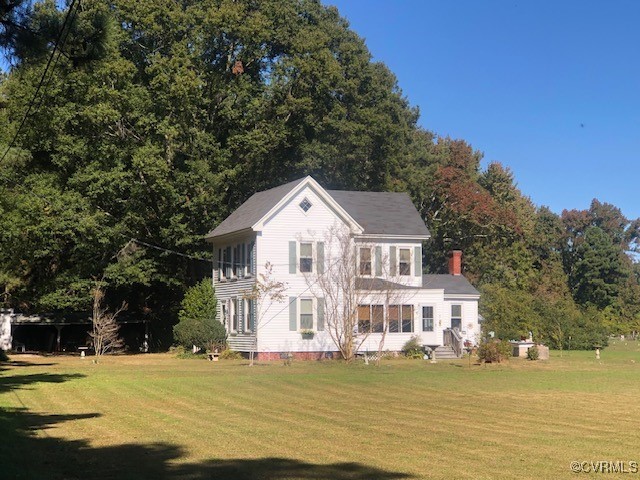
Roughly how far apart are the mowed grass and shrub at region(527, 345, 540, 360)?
25.5ft

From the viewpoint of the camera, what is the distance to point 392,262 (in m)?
41.9

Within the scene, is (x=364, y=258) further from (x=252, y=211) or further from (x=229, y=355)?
(x=229, y=355)

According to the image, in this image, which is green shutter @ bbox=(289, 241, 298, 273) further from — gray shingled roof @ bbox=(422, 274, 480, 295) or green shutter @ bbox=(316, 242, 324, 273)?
gray shingled roof @ bbox=(422, 274, 480, 295)

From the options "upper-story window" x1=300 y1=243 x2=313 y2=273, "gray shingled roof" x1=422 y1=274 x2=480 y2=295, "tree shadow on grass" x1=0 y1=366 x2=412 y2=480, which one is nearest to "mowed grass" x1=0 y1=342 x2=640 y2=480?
"tree shadow on grass" x1=0 y1=366 x2=412 y2=480

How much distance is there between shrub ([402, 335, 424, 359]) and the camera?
39875mm

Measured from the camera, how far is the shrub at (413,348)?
3988 cm

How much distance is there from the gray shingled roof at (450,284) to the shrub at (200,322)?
36.5ft

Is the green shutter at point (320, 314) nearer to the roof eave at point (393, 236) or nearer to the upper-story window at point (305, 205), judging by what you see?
the roof eave at point (393, 236)

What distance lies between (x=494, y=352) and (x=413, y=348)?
700cm

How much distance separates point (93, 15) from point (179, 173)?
2891 cm

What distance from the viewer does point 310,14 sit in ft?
181

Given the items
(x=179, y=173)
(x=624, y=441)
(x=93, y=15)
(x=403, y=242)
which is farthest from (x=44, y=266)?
(x=624, y=441)

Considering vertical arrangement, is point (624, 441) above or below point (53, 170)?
below

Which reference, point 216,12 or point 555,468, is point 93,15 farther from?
point 216,12
